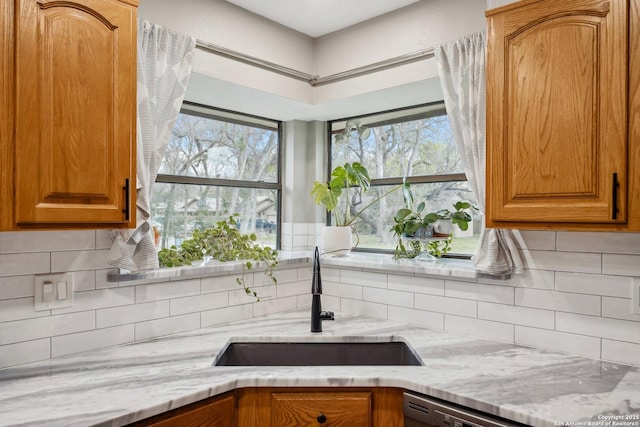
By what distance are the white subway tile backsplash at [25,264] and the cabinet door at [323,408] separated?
0.97 meters

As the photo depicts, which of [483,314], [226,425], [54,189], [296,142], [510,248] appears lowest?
[226,425]

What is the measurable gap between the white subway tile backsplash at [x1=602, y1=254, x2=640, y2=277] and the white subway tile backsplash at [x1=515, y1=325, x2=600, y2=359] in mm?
268

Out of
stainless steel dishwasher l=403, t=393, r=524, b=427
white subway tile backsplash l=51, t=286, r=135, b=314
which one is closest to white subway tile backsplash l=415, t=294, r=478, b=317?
stainless steel dishwasher l=403, t=393, r=524, b=427

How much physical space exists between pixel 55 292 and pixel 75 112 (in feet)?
2.32

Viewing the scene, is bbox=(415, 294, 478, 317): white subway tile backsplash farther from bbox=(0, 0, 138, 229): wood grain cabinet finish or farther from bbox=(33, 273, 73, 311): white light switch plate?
bbox=(33, 273, 73, 311): white light switch plate

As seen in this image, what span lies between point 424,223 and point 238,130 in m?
1.27

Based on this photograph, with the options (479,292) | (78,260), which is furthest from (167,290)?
(479,292)

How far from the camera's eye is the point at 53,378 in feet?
4.76

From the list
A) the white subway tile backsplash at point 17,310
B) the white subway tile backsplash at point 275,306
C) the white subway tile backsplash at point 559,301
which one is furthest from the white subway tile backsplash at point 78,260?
the white subway tile backsplash at point 559,301

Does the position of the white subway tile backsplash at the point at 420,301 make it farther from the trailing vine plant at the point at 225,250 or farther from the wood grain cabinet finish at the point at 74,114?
the wood grain cabinet finish at the point at 74,114

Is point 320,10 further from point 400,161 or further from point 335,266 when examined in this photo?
point 335,266

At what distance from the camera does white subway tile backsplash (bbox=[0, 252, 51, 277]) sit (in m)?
1.54

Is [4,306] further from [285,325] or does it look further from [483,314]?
[483,314]

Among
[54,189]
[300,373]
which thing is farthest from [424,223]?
[54,189]
